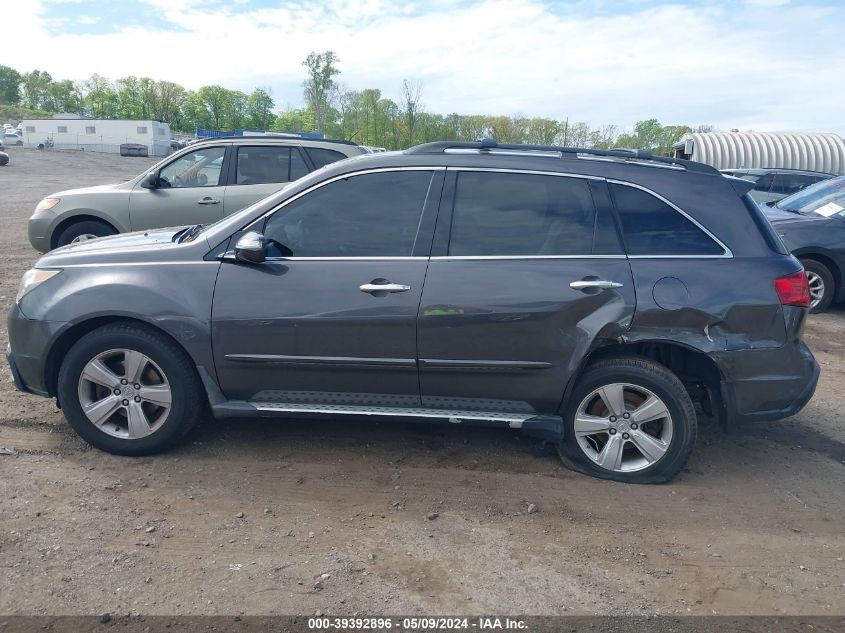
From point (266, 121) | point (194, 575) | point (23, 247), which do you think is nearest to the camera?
point (194, 575)

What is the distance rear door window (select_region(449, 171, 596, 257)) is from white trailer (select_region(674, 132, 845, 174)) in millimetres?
22097

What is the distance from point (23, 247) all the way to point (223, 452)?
910cm

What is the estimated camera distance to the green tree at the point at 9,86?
442ft

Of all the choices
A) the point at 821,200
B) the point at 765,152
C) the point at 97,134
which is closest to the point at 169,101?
the point at 97,134

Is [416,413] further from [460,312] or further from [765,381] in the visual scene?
[765,381]

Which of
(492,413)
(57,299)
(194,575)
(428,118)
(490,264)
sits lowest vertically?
(194,575)

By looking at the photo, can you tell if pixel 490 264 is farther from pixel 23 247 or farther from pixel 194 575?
pixel 23 247

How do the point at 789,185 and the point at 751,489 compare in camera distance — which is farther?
the point at 789,185

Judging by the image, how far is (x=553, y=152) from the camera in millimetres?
4203

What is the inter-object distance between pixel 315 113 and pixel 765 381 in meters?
61.2

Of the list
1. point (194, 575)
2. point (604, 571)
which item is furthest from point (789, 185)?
point (194, 575)

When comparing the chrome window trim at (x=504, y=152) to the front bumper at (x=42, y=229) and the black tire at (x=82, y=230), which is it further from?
the front bumper at (x=42, y=229)

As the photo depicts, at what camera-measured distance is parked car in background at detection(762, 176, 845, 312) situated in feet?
26.9

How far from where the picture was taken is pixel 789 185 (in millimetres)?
15648
